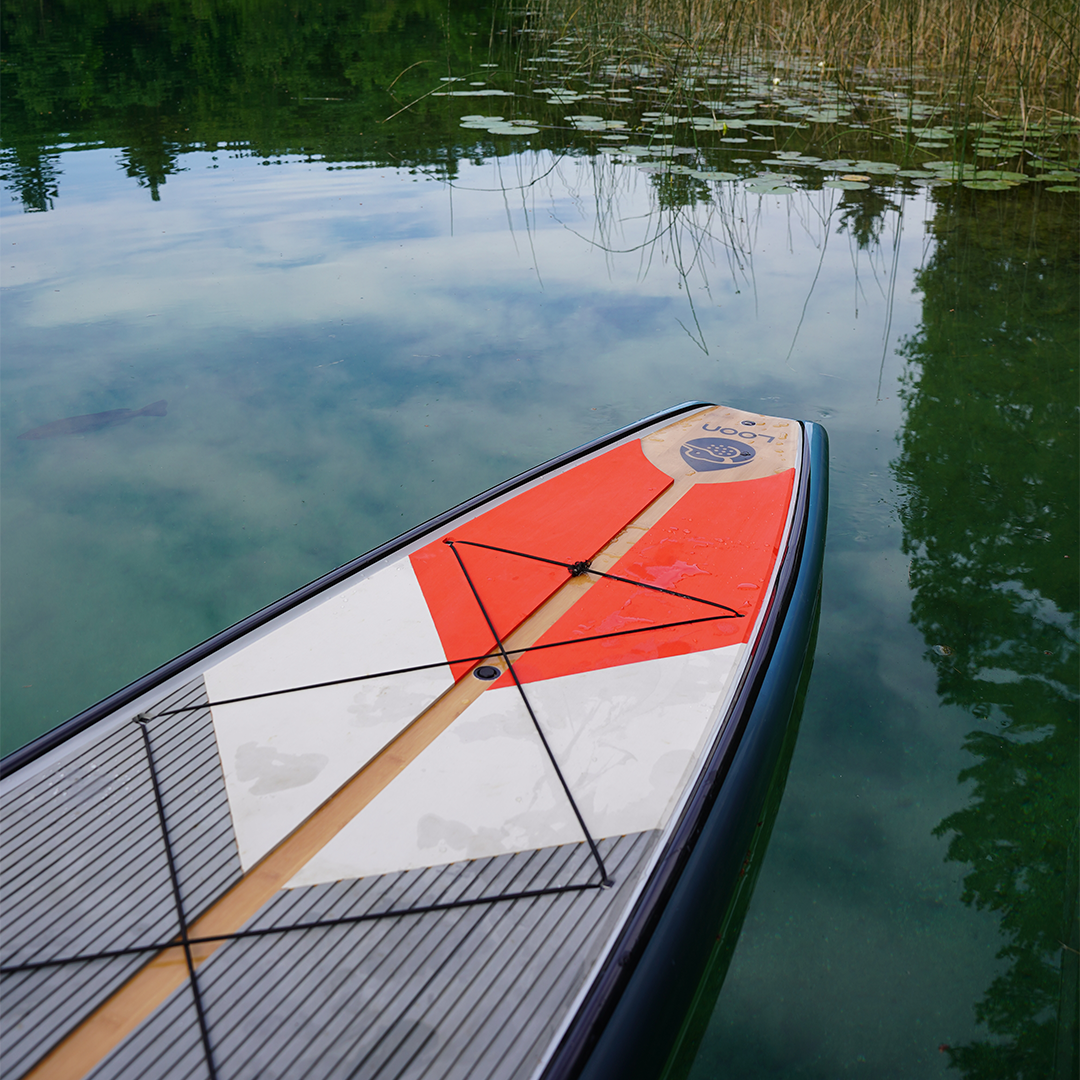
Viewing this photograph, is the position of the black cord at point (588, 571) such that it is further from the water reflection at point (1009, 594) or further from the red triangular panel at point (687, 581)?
the water reflection at point (1009, 594)

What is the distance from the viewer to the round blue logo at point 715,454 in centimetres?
258

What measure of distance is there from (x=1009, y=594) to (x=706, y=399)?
144cm

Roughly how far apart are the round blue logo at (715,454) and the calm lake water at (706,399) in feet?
1.21

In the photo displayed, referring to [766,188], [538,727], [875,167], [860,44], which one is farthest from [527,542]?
[860,44]

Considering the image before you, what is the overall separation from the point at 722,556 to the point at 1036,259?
367cm

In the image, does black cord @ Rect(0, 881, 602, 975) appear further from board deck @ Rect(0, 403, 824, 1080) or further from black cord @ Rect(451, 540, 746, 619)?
black cord @ Rect(451, 540, 746, 619)

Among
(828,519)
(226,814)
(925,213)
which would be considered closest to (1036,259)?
(925,213)

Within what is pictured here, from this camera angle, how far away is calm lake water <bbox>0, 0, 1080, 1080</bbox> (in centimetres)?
154

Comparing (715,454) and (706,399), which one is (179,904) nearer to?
(715,454)

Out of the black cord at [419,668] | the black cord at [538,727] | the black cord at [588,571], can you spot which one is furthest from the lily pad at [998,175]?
the black cord at [538,727]

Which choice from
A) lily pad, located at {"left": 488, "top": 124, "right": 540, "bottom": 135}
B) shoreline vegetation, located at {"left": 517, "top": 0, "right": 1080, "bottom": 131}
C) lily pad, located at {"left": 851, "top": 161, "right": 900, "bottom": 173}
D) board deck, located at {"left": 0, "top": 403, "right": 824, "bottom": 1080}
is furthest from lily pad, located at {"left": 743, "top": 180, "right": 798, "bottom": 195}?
board deck, located at {"left": 0, "top": 403, "right": 824, "bottom": 1080}

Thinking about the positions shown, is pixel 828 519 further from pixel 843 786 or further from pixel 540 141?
pixel 540 141

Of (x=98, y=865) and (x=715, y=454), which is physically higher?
(x=715, y=454)

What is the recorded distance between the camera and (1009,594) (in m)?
2.29
